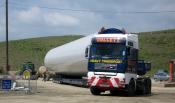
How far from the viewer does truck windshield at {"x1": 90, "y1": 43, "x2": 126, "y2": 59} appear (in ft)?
98.7

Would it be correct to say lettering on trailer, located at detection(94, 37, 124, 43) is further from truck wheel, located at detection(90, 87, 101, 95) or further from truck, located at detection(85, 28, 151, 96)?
truck wheel, located at detection(90, 87, 101, 95)

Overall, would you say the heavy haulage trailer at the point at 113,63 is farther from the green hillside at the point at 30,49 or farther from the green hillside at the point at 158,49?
the green hillside at the point at 30,49

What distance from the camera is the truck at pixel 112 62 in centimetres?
2992

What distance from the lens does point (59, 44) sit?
113m

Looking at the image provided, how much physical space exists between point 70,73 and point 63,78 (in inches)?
147

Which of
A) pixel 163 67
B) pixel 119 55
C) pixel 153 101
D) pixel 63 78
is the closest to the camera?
pixel 153 101

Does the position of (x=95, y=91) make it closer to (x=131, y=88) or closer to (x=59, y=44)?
(x=131, y=88)

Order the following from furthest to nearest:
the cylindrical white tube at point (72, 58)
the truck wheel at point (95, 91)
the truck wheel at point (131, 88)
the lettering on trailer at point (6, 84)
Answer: the cylindrical white tube at point (72, 58)
the lettering on trailer at point (6, 84)
the truck wheel at point (95, 91)
the truck wheel at point (131, 88)

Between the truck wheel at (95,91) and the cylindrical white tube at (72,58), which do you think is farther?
the cylindrical white tube at (72,58)

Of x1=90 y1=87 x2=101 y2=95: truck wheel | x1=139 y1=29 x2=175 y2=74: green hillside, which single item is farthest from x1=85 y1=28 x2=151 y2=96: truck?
x1=139 y1=29 x2=175 y2=74: green hillside

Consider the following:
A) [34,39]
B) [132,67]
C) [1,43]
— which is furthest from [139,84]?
[34,39]

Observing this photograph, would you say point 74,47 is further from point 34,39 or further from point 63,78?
point 34,39

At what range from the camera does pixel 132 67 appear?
103ft

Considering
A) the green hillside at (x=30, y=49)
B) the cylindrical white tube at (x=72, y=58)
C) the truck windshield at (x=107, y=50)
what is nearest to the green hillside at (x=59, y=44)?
the green hillside at (x=30, y=49)
